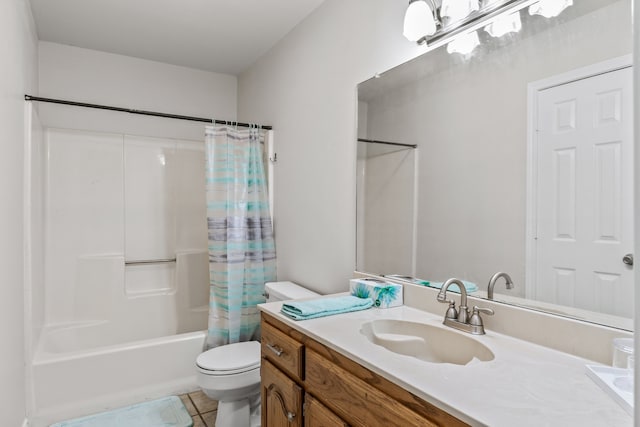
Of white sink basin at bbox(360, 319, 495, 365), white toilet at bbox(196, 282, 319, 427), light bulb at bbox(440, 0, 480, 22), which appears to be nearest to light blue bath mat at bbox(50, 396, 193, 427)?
white toilet at bbox(196, 282, 319, 427)

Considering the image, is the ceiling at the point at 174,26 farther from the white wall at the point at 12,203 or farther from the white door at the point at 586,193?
the white door at the point at 586,193

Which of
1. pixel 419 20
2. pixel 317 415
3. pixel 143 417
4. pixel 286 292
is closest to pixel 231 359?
pixel 286 292

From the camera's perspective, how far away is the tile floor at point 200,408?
87.5 inches

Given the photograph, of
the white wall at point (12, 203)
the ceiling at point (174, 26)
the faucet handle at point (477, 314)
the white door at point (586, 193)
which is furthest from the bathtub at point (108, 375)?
the white door at point (586, 193)

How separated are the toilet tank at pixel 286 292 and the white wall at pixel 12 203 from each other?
4.12 ft

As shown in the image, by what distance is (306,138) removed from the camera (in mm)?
2393

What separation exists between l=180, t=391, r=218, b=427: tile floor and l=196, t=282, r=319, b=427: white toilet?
20cm

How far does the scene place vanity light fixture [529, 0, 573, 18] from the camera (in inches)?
44.9

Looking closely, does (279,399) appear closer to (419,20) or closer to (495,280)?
(495,280)

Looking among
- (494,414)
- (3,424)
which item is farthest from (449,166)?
(3,424)

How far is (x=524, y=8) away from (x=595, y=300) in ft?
3.05

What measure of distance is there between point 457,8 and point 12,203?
207 centimetres

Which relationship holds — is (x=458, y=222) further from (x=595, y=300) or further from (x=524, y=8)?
(x=524, y=8)

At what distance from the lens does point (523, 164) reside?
4.04 ft
